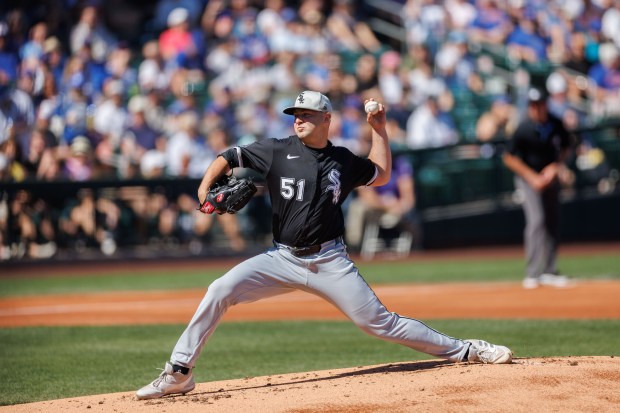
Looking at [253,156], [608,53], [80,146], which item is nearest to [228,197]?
[253,156]

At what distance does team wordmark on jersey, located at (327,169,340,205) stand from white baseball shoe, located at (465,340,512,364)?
1.30 meters

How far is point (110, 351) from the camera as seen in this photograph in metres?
8.91

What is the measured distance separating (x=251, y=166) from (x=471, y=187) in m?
12.1

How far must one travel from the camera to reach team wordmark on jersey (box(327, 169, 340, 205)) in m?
6.43

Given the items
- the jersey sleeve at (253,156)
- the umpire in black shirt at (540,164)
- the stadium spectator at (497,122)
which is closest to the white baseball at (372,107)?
the jersey sleeve at (253,156)

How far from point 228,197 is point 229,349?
120 inches

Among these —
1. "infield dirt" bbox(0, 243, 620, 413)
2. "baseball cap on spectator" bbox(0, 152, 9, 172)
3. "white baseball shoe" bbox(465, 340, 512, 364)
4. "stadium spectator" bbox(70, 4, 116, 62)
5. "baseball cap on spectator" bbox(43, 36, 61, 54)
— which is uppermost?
"stadium spectator" bbox(70, 4, 116, 62)

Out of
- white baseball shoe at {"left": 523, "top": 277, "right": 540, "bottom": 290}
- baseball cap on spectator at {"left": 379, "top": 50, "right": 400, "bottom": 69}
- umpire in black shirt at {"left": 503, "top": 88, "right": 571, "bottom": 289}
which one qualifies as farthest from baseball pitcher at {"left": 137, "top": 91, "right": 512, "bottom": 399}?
baseball cap on spectator at {"left": 379, "top": 50, "right": 400, "bottom": 69}

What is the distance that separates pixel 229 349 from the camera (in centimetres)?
900

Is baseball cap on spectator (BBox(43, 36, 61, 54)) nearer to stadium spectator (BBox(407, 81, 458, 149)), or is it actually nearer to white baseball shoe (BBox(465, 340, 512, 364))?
stadium spectator (BBox(407, 81, 458, 149))

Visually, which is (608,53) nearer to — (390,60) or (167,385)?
(390,60)

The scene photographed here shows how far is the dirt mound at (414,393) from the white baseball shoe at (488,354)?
8cm

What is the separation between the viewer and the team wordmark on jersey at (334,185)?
643 cm

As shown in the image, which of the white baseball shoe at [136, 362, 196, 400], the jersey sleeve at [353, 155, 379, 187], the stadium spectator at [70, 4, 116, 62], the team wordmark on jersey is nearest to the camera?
the white baseball shoe at [136, 362, 196, 400]
